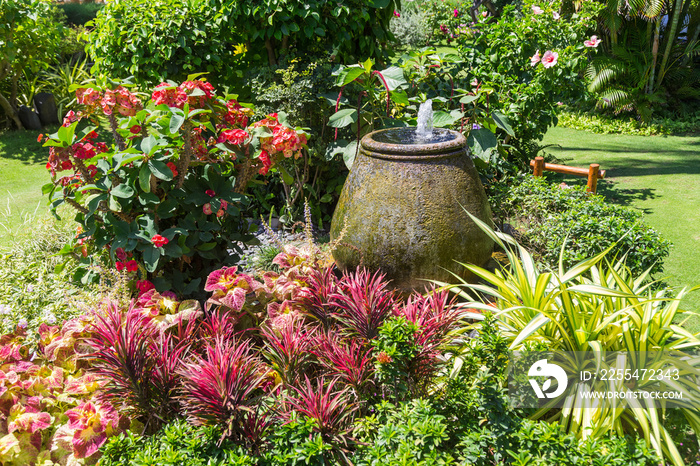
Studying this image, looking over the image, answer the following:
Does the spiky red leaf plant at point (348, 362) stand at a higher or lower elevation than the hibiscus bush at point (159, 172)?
lower

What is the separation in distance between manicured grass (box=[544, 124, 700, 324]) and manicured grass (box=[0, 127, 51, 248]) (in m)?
5.83

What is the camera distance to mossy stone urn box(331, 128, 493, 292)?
9.73 feet

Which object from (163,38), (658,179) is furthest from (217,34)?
(658,179)

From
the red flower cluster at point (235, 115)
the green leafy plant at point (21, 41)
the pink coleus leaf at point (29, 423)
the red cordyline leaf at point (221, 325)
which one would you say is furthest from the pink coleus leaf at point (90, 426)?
the green leafy plant at point (21, 41)

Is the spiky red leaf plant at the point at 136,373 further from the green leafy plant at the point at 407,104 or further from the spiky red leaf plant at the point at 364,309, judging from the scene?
the green leafy plant at the point at 407,104

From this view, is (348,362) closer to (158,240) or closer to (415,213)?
(415,213)

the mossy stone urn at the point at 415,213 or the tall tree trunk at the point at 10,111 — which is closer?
the mossy stone urn at the point at 415,213

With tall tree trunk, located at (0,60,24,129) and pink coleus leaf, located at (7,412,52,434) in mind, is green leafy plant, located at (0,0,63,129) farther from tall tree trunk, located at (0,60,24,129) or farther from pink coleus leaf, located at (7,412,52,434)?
pink coleus leaf, located at (7,412,52,434)

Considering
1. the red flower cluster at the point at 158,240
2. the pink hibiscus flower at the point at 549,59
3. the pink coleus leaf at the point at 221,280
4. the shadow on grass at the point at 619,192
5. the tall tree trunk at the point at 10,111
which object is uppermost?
the pink hibiscus flower at the point at 549,59

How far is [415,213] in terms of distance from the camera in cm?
296

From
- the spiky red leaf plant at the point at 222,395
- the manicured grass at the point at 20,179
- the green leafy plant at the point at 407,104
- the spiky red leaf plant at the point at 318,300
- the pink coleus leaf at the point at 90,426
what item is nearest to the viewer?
the spiky red leaf plant at the point at 222,395

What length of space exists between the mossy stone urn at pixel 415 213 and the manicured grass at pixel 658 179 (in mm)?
1806

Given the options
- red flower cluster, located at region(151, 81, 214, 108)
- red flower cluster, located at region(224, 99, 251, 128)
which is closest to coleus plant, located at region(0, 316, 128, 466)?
red flower cluster, located at region(151, 81, 214, 108)

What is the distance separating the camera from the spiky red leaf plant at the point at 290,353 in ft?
7.06
